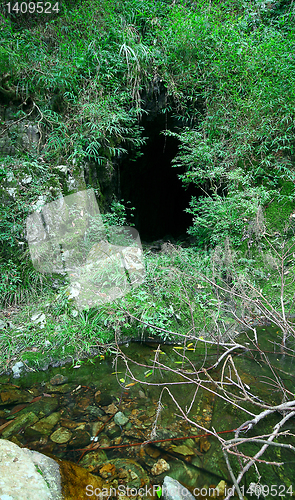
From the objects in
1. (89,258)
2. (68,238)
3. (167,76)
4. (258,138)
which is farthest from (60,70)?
(258,138)

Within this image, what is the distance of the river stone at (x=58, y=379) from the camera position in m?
2.54

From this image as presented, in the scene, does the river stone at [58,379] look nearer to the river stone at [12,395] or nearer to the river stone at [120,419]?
the river stone at [12,395]

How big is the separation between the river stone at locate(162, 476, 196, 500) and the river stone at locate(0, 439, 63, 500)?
63 centimetres

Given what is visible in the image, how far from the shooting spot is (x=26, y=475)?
144 centimetres

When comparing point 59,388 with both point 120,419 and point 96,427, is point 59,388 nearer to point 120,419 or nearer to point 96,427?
point 96,427

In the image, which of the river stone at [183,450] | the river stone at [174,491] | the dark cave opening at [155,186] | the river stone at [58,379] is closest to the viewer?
the river stone at [174,491]

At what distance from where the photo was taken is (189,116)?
489 centimetres

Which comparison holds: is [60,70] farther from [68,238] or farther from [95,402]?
[95,402]

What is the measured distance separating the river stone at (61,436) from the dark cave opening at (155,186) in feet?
13.7

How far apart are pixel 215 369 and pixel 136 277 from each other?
62.4 inches

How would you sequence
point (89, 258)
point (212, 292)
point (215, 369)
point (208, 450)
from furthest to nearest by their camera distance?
point (89, 258), point (212, 292), point (215, 369), point (208, 450)

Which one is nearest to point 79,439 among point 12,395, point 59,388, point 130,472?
point 130,472

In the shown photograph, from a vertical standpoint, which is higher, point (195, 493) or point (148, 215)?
point (148, 215)

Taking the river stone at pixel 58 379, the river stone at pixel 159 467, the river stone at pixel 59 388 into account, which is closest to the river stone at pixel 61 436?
the river stone at pixel 59 388
